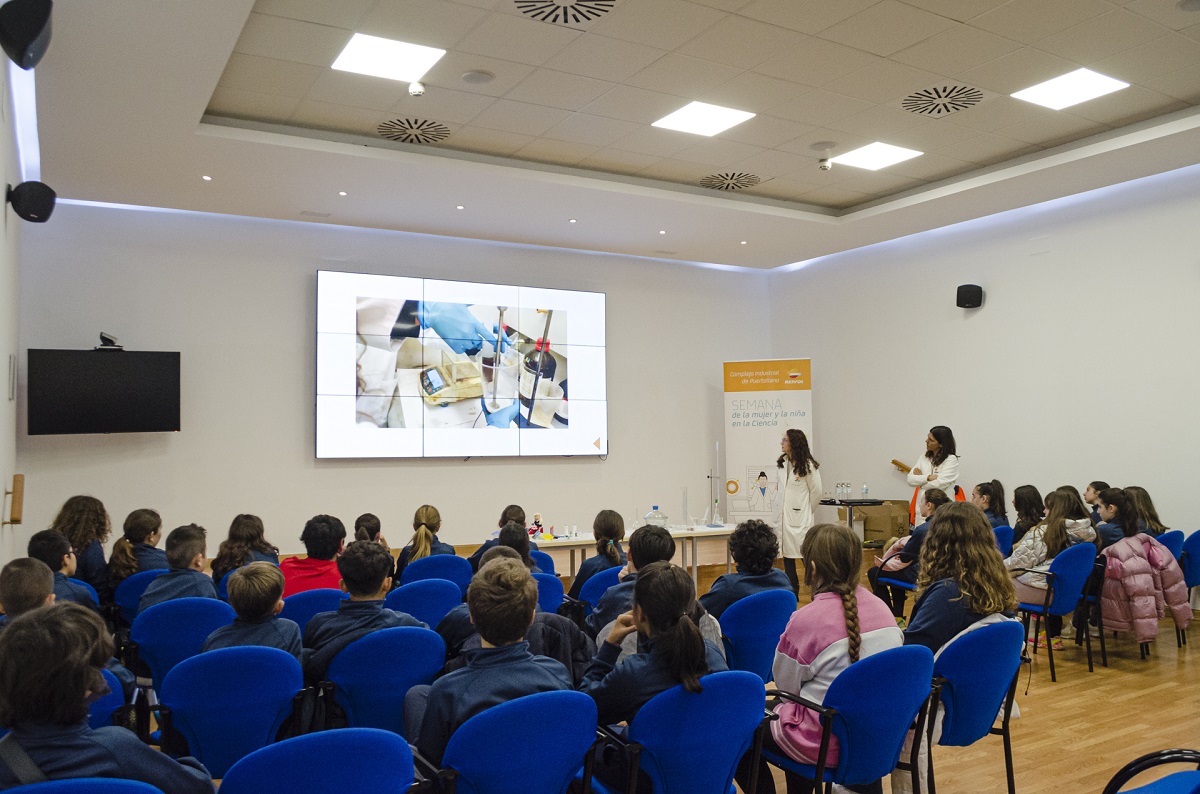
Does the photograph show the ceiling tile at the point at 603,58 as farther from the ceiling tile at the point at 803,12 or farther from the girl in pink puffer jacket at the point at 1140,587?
the girl in pink puffer jacket at the point at 1140,587

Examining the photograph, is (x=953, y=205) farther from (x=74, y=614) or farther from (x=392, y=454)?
(x=74, y=614)

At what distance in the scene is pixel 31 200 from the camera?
519cm

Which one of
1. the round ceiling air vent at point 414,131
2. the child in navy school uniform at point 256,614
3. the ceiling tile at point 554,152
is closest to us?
the child in navy school uniform at point 256,614

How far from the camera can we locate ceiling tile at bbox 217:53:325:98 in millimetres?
5312

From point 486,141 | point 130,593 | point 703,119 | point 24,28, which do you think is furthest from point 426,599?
point 703,119

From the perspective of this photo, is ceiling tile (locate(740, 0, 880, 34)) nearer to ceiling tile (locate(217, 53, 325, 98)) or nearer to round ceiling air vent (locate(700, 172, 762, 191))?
ceiling tile (locate(217, 53, 325, 98))

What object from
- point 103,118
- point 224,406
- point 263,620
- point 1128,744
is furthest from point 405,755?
point 224,406

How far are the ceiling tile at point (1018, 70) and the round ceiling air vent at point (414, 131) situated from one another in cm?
355

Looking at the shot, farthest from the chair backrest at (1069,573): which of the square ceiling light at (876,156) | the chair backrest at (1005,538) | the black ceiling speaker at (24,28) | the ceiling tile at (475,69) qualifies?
the black ceiling speaker at (24,28)

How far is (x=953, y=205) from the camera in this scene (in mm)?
8320

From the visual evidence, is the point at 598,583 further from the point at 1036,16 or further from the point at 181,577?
the point at 1036,16

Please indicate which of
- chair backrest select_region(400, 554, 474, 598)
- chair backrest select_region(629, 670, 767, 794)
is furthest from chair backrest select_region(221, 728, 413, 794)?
chair backrest select_region(400, 554, 474, 598)

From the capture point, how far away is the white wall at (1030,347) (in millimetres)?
7586

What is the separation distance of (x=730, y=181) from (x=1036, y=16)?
3.28m
